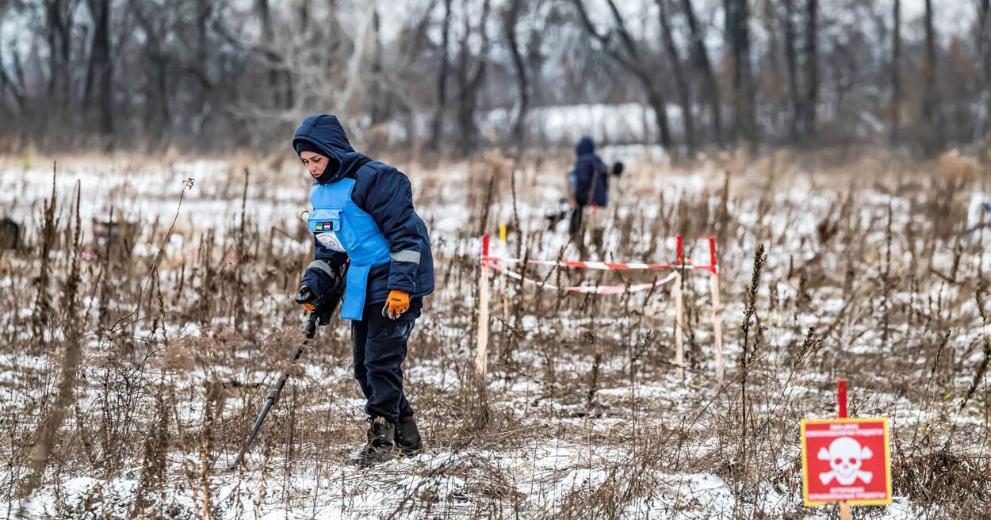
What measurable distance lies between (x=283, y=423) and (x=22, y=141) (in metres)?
15.2

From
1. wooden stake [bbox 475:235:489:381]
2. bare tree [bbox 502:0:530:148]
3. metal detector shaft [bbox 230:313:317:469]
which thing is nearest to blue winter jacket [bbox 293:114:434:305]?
metal detector shaft [bbox 230:313:317:469]

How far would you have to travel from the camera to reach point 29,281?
6.95 m

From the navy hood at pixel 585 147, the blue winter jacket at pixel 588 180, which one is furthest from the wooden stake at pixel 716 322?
the navy hood at pixel 585 147

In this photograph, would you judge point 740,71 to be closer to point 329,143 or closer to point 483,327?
point 483,327

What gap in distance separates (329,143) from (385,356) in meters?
0.88

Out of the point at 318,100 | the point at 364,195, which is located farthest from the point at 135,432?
the point at 318,100

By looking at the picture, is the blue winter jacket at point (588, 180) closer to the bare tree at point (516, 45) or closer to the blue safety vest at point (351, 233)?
the blue safety vest at point (351, 233)

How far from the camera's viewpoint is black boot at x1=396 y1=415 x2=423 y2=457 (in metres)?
4.27

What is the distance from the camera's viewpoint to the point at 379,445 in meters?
4.24

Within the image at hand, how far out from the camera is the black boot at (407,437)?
4.27 m

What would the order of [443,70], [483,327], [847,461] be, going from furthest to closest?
[443,70]
[483,327]
[847,461]

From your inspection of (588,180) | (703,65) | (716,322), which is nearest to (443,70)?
(703,65)

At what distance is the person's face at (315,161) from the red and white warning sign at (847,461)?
2.11m

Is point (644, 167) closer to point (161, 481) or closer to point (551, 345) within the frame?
point (551, 345)
